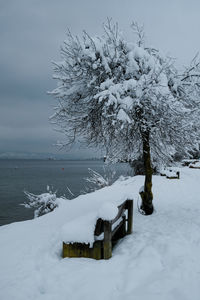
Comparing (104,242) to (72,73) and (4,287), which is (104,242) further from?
(72,73)

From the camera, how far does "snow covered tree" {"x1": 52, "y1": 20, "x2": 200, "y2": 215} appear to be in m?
6.01

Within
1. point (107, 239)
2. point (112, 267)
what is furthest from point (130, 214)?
point (112, 267)

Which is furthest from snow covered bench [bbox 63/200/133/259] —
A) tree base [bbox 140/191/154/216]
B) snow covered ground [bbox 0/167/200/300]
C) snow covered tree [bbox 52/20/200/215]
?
tree base [bbox 140/191/154/216]

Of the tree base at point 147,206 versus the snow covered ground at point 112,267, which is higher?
the tree base at point 147,206

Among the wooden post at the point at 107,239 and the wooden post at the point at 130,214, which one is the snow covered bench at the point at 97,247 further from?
the wooden post at the point at 130,214

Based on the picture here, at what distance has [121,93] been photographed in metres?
6.05

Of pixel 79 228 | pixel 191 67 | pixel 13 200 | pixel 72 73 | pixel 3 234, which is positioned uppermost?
pixel 191 67

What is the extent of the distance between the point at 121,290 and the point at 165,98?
476 centimetres

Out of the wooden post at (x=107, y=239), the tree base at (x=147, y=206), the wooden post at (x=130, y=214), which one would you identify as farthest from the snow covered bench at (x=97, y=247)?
the tree base at (x=147, y=206)

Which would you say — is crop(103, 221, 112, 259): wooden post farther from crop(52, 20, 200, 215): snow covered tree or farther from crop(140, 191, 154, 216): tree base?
crop(140, 191, 154, 216): tree base

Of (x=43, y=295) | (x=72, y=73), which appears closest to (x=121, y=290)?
(x=43, y=295)

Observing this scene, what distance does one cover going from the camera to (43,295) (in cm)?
327

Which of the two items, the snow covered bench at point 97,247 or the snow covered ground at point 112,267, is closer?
the snow covered ground at point 112,267

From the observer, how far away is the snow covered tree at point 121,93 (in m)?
6.01
